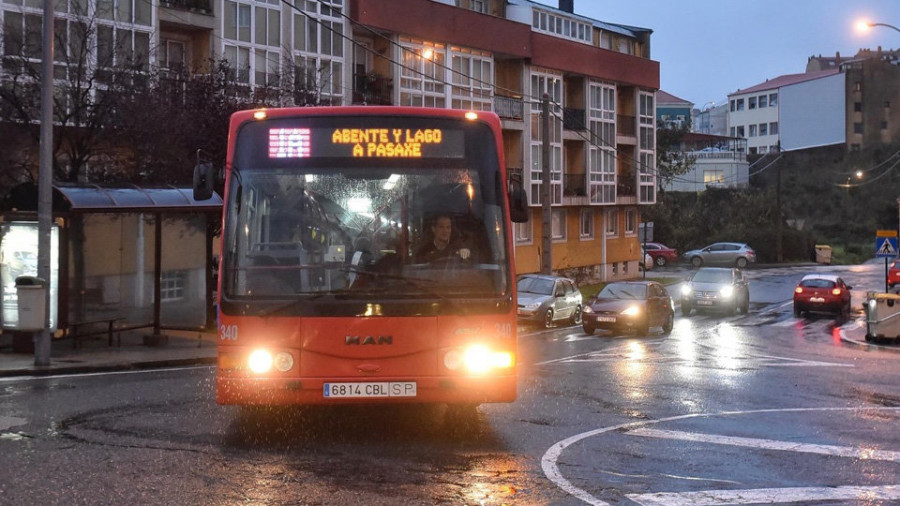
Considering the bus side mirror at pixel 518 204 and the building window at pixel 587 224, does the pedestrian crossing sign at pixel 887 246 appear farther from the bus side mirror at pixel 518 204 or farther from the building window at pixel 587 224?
the bus side mirror at pixel 518 204

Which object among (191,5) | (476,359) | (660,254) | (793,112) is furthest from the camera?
(793,112)

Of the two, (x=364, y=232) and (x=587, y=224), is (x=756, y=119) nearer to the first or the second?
(x=587, y=224)

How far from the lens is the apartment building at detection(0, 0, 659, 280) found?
111ft

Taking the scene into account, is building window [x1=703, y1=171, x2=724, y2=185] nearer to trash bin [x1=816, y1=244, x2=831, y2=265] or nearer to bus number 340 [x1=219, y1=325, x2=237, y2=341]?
trash bin [x1=816, y1=244, x2=831, y2=265]

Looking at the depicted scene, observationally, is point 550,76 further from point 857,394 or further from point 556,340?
point 857,394

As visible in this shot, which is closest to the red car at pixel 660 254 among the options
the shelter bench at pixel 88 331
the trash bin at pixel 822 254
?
the trash bin at pixel 822 254

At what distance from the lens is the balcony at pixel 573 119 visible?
5352cm

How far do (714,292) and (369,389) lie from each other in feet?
103

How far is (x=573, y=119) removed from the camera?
2116 inches

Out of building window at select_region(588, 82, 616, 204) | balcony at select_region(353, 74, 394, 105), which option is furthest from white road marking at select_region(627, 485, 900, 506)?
building window at select_region(588, 82, 616, 204)

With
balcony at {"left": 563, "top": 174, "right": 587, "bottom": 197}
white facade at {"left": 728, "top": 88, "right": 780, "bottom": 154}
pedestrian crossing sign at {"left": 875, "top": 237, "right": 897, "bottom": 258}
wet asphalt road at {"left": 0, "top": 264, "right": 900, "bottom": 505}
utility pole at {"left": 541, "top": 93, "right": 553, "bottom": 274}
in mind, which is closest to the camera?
wet asphalt road at {"left": 0, "top": 264, "right": 900, "bottom": 505}

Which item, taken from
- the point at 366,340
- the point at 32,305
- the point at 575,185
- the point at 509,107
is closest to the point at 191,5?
the point at 509,107

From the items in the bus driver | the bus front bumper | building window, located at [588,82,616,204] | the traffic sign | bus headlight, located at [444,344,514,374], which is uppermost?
building window, located at [588,82,616,204]

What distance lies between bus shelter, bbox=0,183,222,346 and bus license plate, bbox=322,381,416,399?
33.8ft
